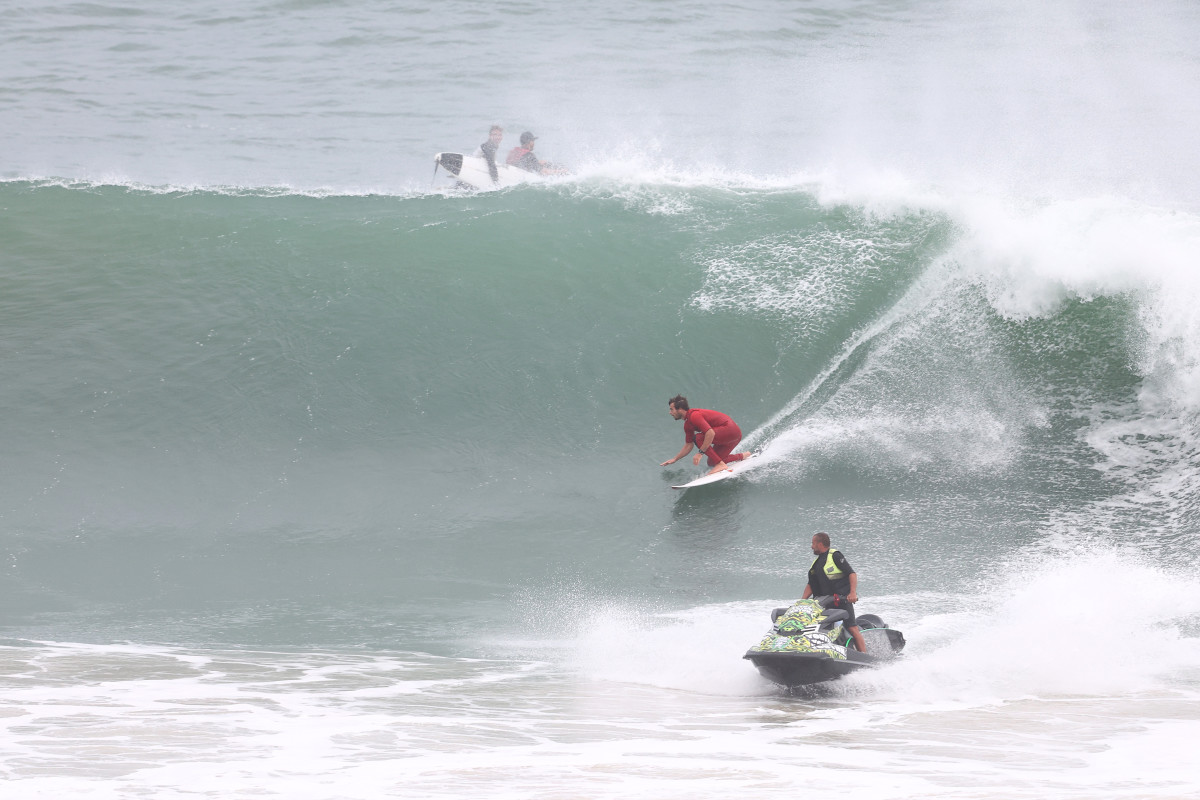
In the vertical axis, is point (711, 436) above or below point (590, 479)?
above

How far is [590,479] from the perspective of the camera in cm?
1225

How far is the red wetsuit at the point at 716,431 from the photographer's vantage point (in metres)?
11.8

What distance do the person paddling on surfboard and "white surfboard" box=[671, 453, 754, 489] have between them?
0.06 metres

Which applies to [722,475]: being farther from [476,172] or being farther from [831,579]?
[476,172]

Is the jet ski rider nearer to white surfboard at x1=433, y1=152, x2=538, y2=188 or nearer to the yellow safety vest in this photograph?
the yellow safety vest

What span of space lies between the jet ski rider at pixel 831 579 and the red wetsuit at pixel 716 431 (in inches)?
143

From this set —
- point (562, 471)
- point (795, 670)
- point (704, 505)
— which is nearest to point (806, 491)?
point (704, 505)

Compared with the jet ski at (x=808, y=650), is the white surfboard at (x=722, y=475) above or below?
above

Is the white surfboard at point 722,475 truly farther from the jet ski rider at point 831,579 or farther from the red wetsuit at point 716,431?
the jet ski rider at point 831,579

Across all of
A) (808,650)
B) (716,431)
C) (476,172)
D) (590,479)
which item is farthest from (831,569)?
(476,172)

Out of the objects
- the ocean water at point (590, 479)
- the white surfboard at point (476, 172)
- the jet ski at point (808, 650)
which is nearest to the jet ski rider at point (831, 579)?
the jet ski at point (808, 650)

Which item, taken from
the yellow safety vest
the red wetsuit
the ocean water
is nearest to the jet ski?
the ocean water

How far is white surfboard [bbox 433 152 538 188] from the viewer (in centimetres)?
2048

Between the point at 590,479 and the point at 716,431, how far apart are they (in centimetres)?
153
